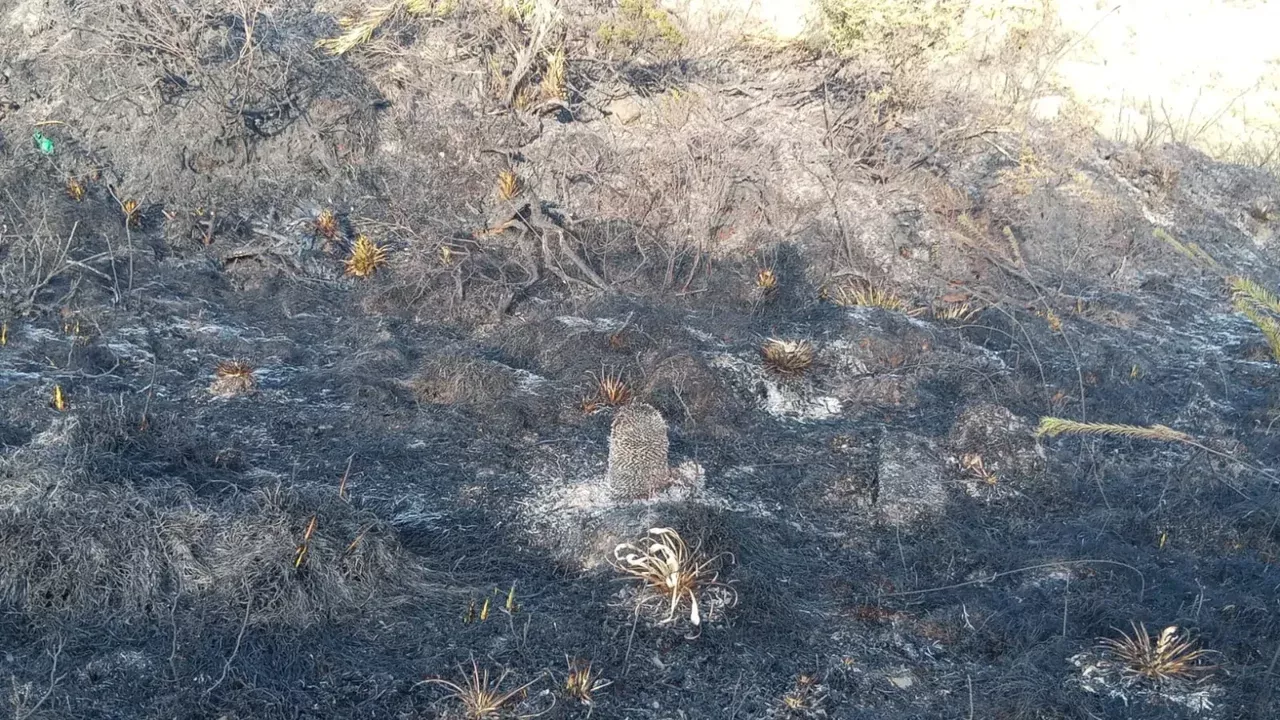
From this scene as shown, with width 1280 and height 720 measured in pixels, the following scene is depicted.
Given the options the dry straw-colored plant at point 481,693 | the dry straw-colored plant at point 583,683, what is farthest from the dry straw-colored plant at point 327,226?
the dry straw-colored plant at point 583,683

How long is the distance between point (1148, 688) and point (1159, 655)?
173mm

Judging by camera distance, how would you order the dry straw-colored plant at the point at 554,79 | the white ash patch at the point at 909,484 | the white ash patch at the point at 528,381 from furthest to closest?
1. the dry straw-colored plant at the point at 554,79
2. the white ash patch at the point at 528,381
3. the white ash patch at the point at 909,484

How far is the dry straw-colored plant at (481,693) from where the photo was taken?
4.05m

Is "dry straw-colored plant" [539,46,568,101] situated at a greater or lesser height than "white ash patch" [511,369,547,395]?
greater

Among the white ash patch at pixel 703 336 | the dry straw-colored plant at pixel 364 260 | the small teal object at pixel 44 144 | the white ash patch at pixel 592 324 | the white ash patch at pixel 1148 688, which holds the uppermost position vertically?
the white ash patch at pixel 1148 688

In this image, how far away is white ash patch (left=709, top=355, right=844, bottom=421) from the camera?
7.42m

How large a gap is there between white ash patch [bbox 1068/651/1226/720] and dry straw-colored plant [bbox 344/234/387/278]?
6933mm

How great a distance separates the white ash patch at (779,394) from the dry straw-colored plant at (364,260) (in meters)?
3.60

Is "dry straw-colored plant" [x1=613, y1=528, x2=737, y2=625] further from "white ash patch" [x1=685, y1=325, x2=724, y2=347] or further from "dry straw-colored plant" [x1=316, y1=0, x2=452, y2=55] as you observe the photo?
"dry straw-colored plant" [x1=316, y1=0, x2=452, y2=55]

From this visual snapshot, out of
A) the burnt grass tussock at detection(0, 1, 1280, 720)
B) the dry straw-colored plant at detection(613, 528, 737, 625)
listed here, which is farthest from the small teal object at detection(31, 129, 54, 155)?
the dry straw-colored plant at detection(613, 528, 737, 625)

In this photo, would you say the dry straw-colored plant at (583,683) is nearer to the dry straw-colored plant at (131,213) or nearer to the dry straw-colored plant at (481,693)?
the dry straw-colored plant at (481,693)

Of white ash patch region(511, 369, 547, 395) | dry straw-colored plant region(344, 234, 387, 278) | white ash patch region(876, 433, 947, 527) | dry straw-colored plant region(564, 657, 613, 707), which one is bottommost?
dry straw-colored plant region(344, 234, 387, 278)

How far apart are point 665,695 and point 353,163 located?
7747 mm

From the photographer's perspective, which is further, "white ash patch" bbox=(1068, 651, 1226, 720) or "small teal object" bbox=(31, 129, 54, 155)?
"small teal object" bbox=(31, 129, 54, 155)
